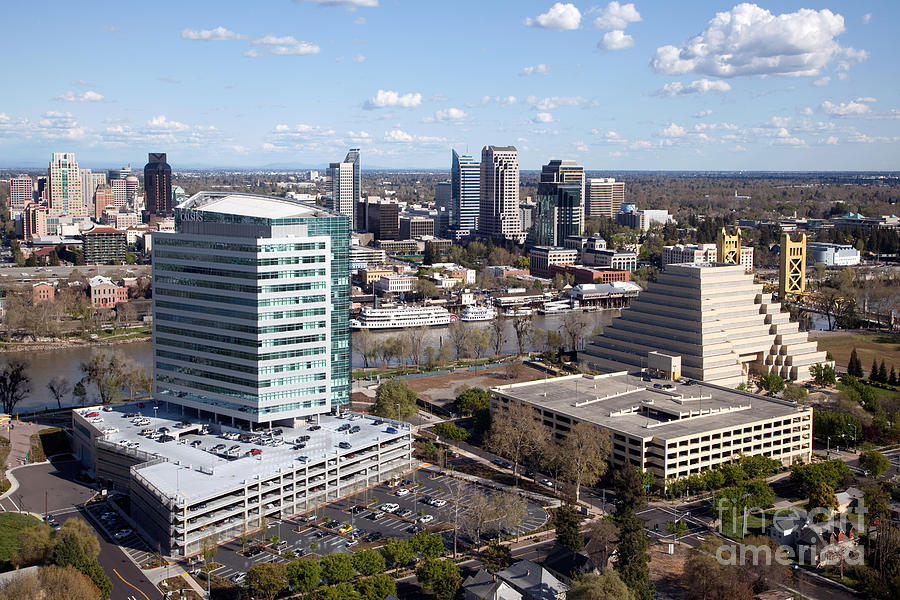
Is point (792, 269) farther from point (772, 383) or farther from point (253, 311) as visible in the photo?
point (253, 311)

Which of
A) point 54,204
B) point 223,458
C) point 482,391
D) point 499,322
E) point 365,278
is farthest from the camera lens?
point 54,204

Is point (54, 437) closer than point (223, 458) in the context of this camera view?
No

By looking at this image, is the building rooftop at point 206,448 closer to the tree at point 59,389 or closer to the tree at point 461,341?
the tree at point 59,389

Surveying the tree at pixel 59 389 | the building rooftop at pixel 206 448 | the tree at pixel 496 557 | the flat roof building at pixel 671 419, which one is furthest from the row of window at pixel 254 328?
the tree at pixel 59 389

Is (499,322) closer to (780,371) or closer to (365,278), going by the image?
(780,371)

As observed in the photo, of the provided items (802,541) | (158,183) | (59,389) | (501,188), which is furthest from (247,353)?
(158,183)

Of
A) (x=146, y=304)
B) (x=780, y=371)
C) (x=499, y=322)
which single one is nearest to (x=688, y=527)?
(x=780, y=371)
